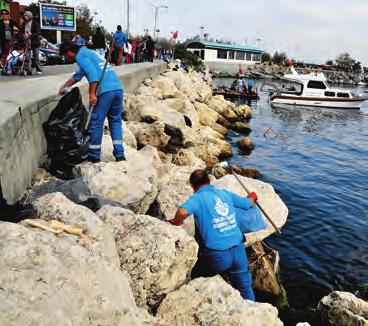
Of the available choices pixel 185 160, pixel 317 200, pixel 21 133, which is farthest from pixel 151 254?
pixel 317 200

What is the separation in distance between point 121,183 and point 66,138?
1.30 metres

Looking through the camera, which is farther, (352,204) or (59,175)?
(352,204)

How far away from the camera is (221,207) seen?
4.21 metres

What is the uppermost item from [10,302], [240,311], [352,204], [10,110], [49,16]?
[49,16]

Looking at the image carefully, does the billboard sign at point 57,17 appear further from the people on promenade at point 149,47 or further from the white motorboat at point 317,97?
the white motorboat at point 317,97

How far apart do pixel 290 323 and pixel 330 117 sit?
2611cm

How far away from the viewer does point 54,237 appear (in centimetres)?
281

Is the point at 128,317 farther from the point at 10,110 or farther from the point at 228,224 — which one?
the point at 10,110

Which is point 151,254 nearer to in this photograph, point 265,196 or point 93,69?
point 93,69

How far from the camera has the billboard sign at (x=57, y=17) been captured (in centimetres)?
2464

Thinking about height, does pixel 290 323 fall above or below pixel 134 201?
below

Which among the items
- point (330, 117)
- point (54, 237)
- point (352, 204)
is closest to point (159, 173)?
point (54, 237)

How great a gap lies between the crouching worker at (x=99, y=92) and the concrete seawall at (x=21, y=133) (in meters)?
0.64

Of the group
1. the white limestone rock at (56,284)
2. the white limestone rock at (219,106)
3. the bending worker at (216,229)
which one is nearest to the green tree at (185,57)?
the white limestone rock at (219,106)
